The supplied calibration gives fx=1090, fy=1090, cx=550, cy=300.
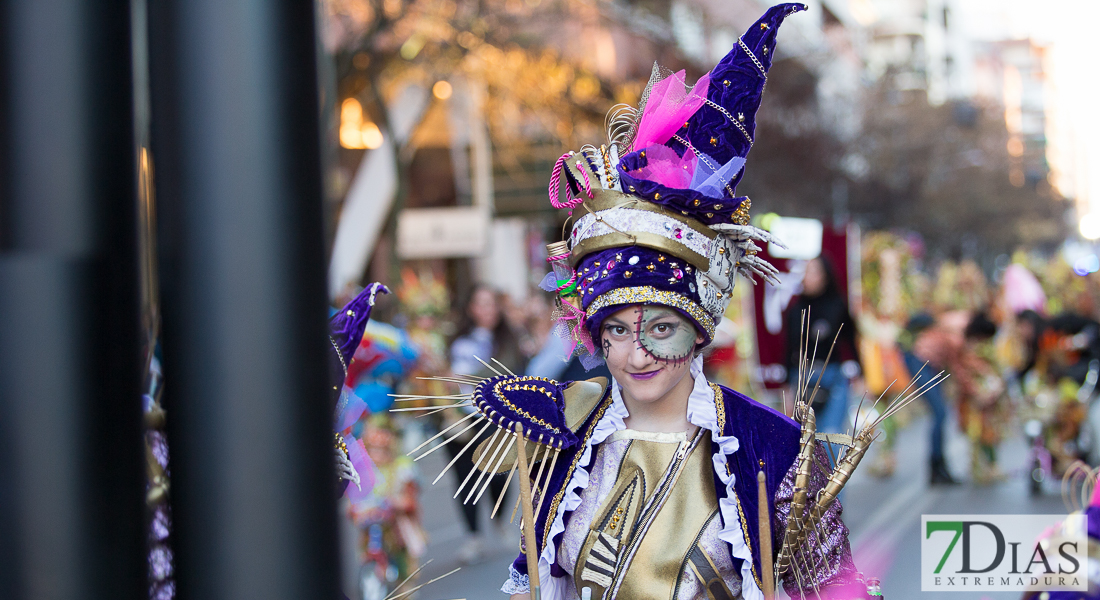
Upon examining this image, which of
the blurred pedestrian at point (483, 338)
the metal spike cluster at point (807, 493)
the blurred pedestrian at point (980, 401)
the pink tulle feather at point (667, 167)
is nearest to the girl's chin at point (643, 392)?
the metal spike cluster at point (807, 493)

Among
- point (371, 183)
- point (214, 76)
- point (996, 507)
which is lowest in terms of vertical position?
point (996, 507)

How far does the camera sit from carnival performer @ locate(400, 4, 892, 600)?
2.11 meters

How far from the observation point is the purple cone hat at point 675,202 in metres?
2.15

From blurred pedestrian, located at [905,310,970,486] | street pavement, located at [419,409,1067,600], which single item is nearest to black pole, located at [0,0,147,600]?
street pavement, located at [419,409,1067,600]

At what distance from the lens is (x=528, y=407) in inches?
89.1

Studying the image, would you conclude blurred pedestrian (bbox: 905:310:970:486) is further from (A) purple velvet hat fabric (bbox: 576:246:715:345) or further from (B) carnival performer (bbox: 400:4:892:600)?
(A) purple velvet hat fabric (bbox: 576:246:715:345)

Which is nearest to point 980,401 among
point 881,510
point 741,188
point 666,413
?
point 881,510

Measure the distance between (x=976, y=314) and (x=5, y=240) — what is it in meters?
10.9

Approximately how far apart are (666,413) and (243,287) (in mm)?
1636

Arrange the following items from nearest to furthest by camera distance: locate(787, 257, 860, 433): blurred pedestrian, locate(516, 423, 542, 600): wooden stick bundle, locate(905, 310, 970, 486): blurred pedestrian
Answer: locate(516, 423, 542, 600): wooden stick bundle, locate(787, 257, 860, 433): blurred pedestrian, locate(905, 310, 970, 486): blurred pedestrian

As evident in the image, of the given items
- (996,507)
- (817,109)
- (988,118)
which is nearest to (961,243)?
(988,118)

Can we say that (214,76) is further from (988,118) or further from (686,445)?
(988,118)

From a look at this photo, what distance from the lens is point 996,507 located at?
315 inches

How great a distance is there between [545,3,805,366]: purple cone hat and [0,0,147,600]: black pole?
1.44 metres
